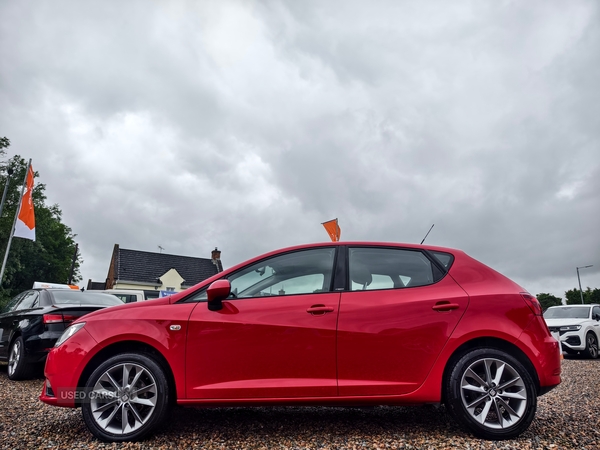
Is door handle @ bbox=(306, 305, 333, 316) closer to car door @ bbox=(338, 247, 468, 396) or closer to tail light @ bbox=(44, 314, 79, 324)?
car door @ bbox=(338, 247, 468, 396)

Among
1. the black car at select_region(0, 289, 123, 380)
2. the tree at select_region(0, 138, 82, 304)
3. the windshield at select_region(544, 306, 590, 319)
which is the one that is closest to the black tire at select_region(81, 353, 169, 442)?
the black car at select_region(0, 289, 123, 380)

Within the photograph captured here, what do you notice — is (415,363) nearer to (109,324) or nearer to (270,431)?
(270,431)

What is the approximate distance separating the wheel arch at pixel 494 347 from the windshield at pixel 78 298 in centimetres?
582

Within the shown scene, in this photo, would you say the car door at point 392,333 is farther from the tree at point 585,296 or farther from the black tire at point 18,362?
the tree at point 585,296

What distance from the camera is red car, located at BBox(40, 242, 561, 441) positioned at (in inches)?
138

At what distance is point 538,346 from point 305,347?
185 cm

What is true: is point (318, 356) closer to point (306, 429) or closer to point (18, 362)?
point (306, 429)

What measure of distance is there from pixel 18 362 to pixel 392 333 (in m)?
5.92

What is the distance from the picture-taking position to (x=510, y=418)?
3471mm

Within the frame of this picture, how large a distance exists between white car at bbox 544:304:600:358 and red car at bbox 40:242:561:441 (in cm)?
989

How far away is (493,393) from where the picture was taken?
11.5 feet

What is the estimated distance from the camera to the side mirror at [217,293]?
12.0 ft

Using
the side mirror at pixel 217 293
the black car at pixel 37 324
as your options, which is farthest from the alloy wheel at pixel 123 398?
the black car at pixel 37 324

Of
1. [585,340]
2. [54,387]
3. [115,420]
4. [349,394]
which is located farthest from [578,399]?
[585,340]
